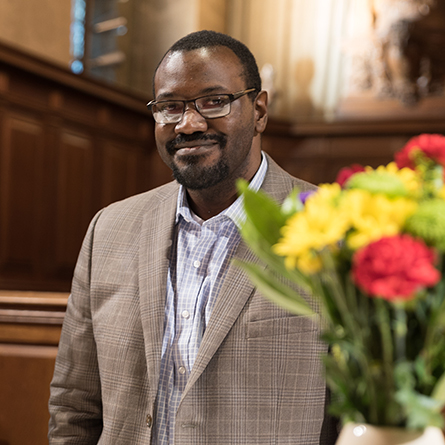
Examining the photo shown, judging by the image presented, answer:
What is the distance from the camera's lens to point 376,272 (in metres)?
0.51

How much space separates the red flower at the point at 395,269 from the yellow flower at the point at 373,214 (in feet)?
0.06

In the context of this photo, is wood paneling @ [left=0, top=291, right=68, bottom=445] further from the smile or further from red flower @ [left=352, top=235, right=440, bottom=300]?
red flower @ [left=352, top=235, right=440, bottom=300]

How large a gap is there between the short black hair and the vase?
3.64 feet

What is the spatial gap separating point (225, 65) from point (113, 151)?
476 centimetres

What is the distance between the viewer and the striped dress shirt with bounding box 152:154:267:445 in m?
1.46

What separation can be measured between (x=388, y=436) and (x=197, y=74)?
1052 mm

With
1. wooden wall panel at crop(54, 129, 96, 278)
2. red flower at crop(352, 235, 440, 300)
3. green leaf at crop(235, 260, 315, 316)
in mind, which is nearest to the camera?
red flower at crop(352, 235, 440, 300)

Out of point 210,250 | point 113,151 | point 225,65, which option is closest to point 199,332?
point 210,250

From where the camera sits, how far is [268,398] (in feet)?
4.57

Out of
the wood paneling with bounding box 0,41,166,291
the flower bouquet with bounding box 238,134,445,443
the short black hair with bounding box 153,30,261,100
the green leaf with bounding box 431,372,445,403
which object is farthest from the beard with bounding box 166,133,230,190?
the wood paneling with bounding box 0,41,166,291

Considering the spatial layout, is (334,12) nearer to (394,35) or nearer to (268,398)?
(394,35)

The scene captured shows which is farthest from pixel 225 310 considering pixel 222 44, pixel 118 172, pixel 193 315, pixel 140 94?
pixel 140 94

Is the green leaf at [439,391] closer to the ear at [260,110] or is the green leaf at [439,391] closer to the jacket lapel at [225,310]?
the jacket lapel at [225,310]

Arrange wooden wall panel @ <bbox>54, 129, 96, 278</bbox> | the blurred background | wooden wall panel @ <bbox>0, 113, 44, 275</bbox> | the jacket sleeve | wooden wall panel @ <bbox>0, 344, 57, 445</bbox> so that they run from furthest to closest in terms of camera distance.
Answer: wooden wall panel @ <bbox>54, 129, 96, 278</bbox> → the blurred background → wooden wall panel @ <bbox>0, 113, 44, 275</bbox> → wooden wall panel @ <bbox>0, 344, 57, 445</bbox> → the jacket sleeve
